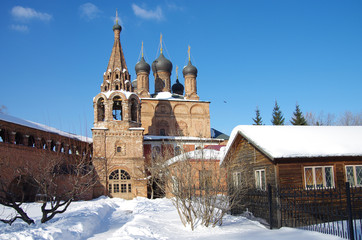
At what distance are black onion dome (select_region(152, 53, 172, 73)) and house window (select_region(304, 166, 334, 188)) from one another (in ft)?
87.3

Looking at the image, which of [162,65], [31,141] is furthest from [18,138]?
[162,65]

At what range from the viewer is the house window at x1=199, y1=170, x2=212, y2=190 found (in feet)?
28.6

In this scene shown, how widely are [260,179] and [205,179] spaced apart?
7.71 ft

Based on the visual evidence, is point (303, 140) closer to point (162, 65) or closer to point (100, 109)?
point (100, 109)

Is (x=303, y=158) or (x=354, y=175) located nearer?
(x=303, y=158)

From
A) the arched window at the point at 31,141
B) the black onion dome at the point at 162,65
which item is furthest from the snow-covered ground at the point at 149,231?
the black onion dome at the point at 162,65

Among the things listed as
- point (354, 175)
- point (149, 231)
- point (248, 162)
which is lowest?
point (149, 231)

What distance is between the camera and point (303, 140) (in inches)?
390

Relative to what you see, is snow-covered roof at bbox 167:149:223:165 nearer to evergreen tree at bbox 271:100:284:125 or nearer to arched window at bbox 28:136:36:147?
arched window at bbox 28:136:36:147

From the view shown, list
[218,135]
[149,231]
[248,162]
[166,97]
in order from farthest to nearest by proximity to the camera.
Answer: [218,135], [166,97], [248,162], [149,231]

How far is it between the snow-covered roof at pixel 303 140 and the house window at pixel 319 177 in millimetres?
558

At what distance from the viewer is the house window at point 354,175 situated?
9477mm

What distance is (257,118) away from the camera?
39.3 metres

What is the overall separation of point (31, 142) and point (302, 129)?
15.3 metres
